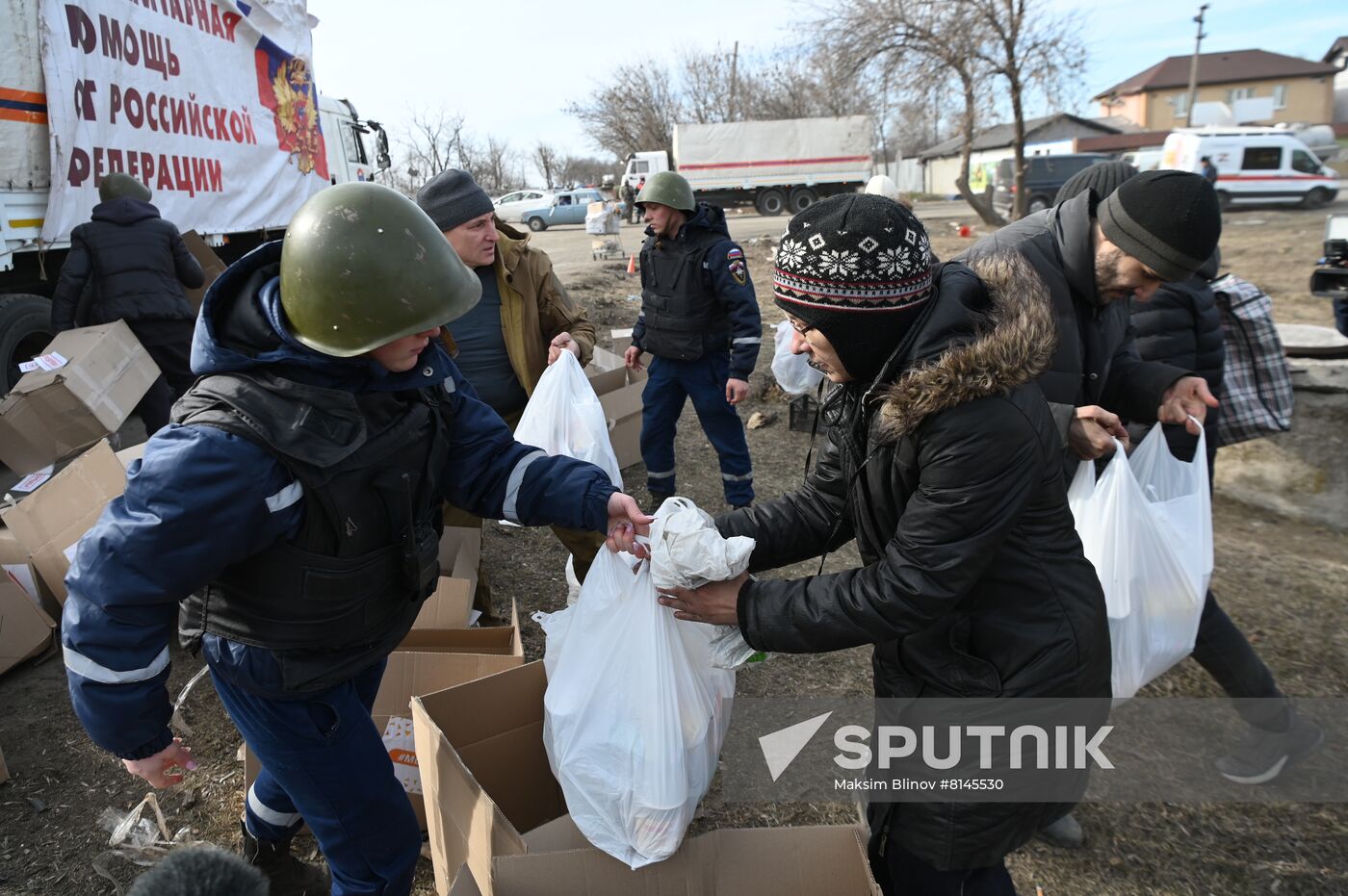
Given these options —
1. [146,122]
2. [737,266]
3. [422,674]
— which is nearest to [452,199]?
[737,266]

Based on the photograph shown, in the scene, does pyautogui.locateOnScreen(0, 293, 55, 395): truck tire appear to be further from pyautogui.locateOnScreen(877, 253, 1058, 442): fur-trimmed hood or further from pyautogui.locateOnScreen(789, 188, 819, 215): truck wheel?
pyautogui.locateOnScreen(789, 188, 819, 215): truck wheel

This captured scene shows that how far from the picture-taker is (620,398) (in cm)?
484

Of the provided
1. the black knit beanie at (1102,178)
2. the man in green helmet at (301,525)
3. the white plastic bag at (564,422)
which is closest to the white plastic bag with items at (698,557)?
the man in green helmet at (301,525)

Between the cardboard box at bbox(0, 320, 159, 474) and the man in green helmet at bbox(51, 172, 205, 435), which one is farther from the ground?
the man in green helmet at bbox(51, 172, 205, 435)

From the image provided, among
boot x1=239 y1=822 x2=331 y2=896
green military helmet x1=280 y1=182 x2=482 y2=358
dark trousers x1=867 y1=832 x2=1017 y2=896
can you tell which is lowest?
boot x1=239 y1=822 x2=331 y2=896

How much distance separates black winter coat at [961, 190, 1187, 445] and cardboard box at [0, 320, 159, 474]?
4.43 m

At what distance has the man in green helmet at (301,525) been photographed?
50.1 inches

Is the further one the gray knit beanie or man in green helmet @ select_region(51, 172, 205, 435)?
man in green helmet @ select_region(51, 172, 205, 435)

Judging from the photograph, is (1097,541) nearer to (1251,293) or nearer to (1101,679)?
(1101,679)

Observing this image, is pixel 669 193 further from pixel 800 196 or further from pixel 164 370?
pixel 800 196

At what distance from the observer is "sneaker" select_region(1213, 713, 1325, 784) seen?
2469mm

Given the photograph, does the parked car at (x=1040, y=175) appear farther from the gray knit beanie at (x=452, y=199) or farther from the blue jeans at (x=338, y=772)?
the blue jeans at (x=338, y=772)

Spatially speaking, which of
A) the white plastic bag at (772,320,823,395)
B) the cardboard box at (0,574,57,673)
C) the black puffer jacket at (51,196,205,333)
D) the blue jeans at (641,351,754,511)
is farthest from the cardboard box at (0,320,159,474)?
the white plastic bag at (772,320,823,395)

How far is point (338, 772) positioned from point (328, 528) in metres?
0.52
